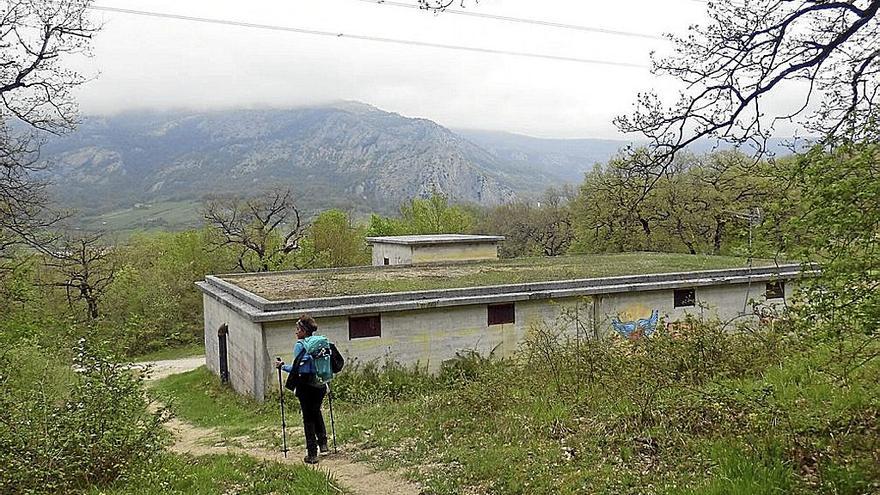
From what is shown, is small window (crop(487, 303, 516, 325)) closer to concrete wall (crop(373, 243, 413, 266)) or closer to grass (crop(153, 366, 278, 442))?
grass (crop(153, 366, 278, 442))

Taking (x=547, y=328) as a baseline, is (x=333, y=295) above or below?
above

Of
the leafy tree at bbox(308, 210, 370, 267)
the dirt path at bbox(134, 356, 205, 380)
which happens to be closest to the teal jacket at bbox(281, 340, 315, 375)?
the dirt path at bbox(134, 356, 205, 380)

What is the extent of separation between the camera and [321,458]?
9180 millimetres

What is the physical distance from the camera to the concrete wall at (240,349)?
16266mm

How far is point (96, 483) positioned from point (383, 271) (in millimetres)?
17841

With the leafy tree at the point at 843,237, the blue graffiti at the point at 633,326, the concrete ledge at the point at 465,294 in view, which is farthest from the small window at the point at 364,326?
the leafy tree at the point at 843,237

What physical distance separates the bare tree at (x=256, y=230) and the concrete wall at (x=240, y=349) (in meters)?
20.0

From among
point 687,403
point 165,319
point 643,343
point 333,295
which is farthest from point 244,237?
point 687,403

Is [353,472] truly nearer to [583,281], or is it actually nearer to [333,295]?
[333,295]

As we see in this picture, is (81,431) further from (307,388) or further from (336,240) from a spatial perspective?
(336,240)

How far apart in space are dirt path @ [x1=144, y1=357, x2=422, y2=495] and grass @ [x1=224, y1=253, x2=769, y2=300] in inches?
203

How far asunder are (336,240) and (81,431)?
37.9 m

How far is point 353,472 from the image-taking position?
27.6 feet

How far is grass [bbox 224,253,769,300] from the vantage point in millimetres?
19719
